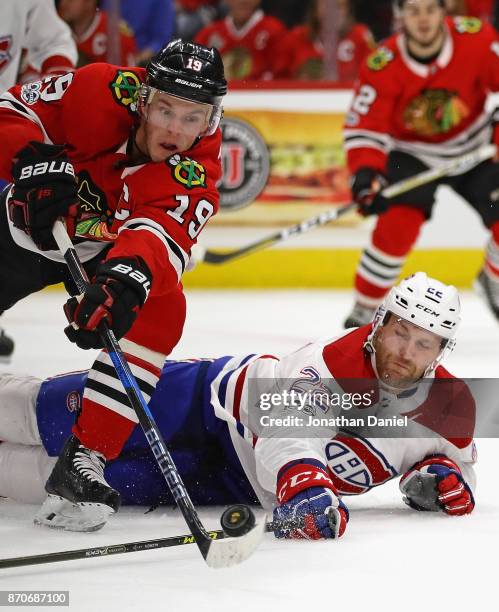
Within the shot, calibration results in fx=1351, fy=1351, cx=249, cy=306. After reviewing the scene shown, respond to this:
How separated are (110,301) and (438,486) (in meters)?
0.75

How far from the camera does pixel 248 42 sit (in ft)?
21.3

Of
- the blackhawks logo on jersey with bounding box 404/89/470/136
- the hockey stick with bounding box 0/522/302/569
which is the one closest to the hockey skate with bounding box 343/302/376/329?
the blackhawks logo on jersey with bounding box 404/89/470/136

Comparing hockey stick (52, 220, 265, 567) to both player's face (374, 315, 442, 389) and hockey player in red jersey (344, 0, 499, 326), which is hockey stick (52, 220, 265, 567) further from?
hockey player in red jersey (344, 0, 499, 326)

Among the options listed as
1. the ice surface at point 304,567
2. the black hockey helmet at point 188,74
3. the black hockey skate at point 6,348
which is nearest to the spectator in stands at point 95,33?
the black hockey skate at point 6,348

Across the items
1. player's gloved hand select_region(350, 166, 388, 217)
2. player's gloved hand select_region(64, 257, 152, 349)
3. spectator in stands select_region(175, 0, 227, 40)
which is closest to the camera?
player's gloved hand select_region(64, 257, 152, 349)

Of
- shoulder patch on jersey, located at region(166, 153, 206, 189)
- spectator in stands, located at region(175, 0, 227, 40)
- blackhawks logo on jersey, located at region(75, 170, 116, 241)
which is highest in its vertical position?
shoulder patch on jersey, located at region(166, 153, 206, 189)

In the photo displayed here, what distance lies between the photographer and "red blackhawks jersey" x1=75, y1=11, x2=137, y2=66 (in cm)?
552

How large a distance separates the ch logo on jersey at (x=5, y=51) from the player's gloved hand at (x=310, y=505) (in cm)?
219

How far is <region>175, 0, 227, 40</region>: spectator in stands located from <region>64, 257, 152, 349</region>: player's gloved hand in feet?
14.2

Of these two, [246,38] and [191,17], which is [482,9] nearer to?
[246,38]

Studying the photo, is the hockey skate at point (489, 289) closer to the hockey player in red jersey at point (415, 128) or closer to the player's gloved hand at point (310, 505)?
the hockey player in red jersey at point (415, 128)

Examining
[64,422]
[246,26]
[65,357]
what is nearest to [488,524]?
[64,422]

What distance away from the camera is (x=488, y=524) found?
2.59 meters

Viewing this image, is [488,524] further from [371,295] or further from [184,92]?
[371,295]
